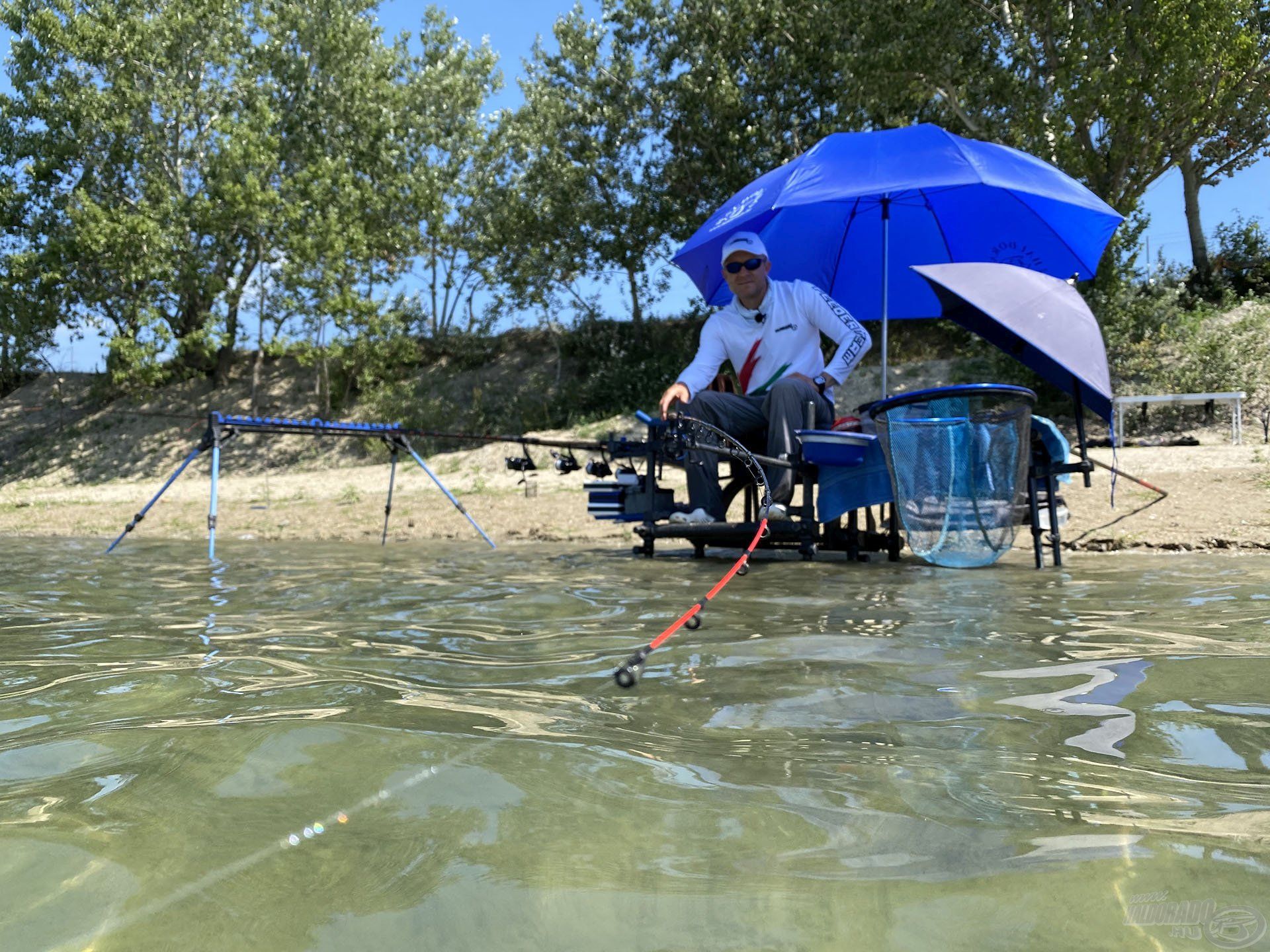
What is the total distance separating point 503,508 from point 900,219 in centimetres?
539

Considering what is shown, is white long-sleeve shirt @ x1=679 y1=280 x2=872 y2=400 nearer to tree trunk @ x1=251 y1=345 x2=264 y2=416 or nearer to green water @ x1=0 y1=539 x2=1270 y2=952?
green water @ x1=0 y1=539 x2=1270 y2=952

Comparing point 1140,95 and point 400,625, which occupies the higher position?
point 1140,95

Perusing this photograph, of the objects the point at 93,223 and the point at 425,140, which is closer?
the point at 93,223

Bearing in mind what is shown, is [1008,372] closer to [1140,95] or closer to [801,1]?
[1140,95]

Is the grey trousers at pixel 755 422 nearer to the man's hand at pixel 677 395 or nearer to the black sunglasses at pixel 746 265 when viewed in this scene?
the man's hand at pixel 677 395

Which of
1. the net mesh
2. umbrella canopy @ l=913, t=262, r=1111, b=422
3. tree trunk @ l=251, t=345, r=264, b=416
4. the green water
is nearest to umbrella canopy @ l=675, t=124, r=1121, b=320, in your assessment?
umbrella canopy @ l=913, t=262, r=1111, b=422

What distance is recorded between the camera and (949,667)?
315 cm

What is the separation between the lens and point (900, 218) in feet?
27.0

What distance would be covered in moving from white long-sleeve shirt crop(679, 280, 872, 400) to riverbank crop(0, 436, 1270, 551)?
2181mm

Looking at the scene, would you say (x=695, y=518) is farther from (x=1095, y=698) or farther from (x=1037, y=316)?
(x=1095, y=698)

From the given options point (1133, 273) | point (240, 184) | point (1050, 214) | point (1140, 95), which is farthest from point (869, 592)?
point (240, 184)

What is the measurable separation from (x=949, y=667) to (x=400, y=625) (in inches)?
86.1

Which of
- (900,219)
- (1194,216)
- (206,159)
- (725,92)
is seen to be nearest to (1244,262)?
(1194,216)

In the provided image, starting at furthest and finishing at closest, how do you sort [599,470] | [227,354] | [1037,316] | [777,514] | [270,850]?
[227,354]
[599,470]
[777,514]
[1037,316]
[270,850]
